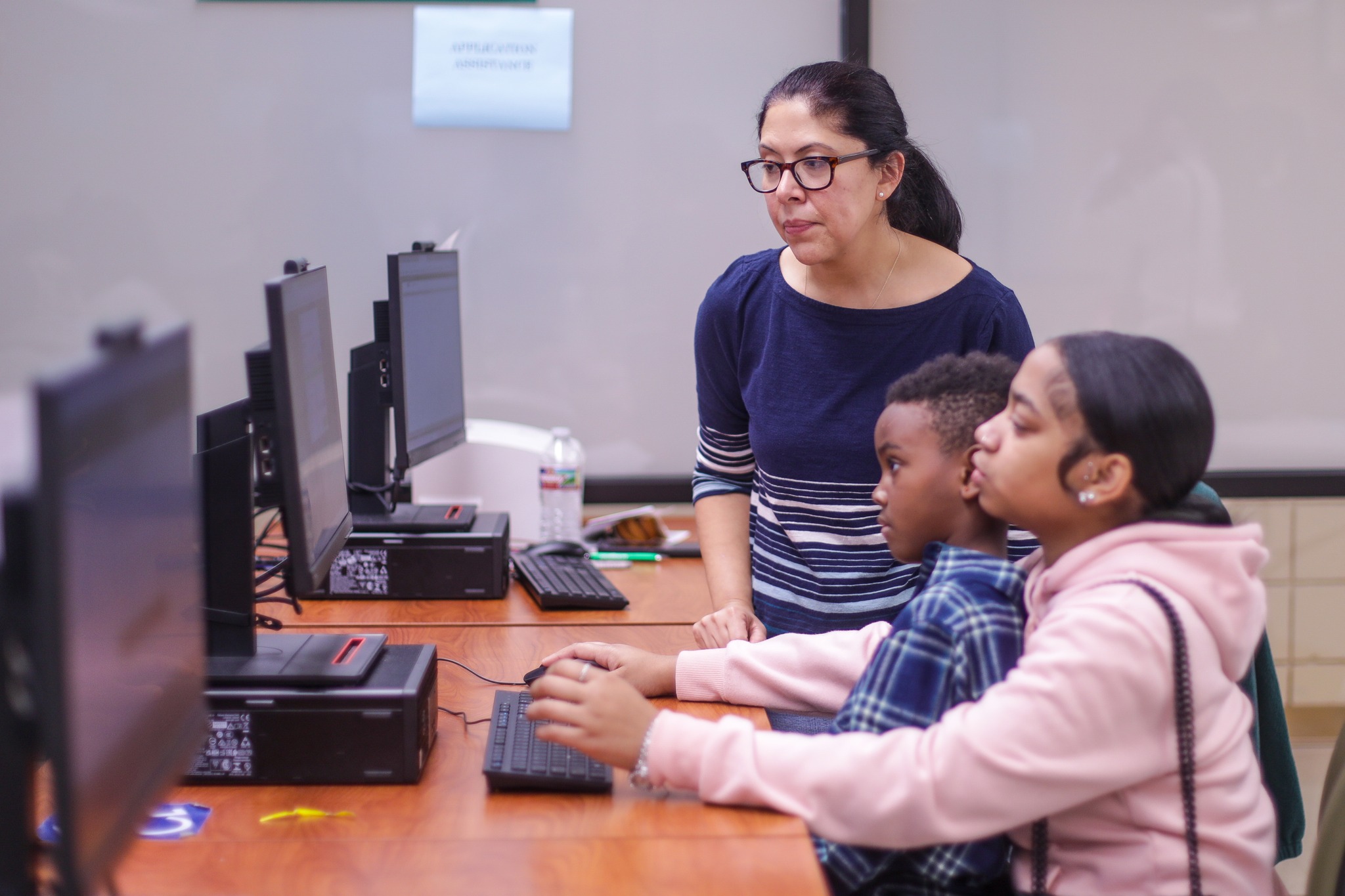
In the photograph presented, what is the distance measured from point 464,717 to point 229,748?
0.96ft

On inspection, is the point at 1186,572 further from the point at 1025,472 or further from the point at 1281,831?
the point at 1281,831

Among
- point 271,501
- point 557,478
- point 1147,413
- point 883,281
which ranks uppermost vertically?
point 883,281

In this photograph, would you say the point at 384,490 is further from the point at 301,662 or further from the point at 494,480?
the point at 301,662

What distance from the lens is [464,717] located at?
135cm

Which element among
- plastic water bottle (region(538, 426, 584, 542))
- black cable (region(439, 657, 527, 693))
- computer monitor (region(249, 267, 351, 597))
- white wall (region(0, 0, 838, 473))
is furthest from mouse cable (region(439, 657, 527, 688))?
white wall (region(0, 0, 838, 473))

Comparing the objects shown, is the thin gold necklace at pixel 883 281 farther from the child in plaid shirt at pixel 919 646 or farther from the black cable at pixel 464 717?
the black cable at pixel 464 717

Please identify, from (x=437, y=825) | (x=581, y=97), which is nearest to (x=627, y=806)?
(x=437, y=825)

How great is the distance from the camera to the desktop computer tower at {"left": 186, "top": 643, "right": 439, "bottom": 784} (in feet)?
3.70

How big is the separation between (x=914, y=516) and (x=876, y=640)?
0.65ft

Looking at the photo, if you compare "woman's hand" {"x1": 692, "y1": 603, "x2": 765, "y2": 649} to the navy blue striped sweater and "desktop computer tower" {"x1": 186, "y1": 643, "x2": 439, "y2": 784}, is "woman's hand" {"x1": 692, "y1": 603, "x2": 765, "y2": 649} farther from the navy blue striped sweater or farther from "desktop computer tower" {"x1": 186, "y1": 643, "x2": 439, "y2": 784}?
"desktop computer tower" {"x1": 186, "y1": 643, "x2": 439, "y2": 784}

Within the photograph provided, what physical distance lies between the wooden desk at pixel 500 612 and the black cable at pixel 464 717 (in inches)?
14.8

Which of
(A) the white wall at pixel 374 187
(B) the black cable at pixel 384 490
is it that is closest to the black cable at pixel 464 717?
(B) the black cable at pixel 384 490

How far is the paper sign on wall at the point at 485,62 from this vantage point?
2.61 metres

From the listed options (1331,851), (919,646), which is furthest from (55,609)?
(1331,851)
